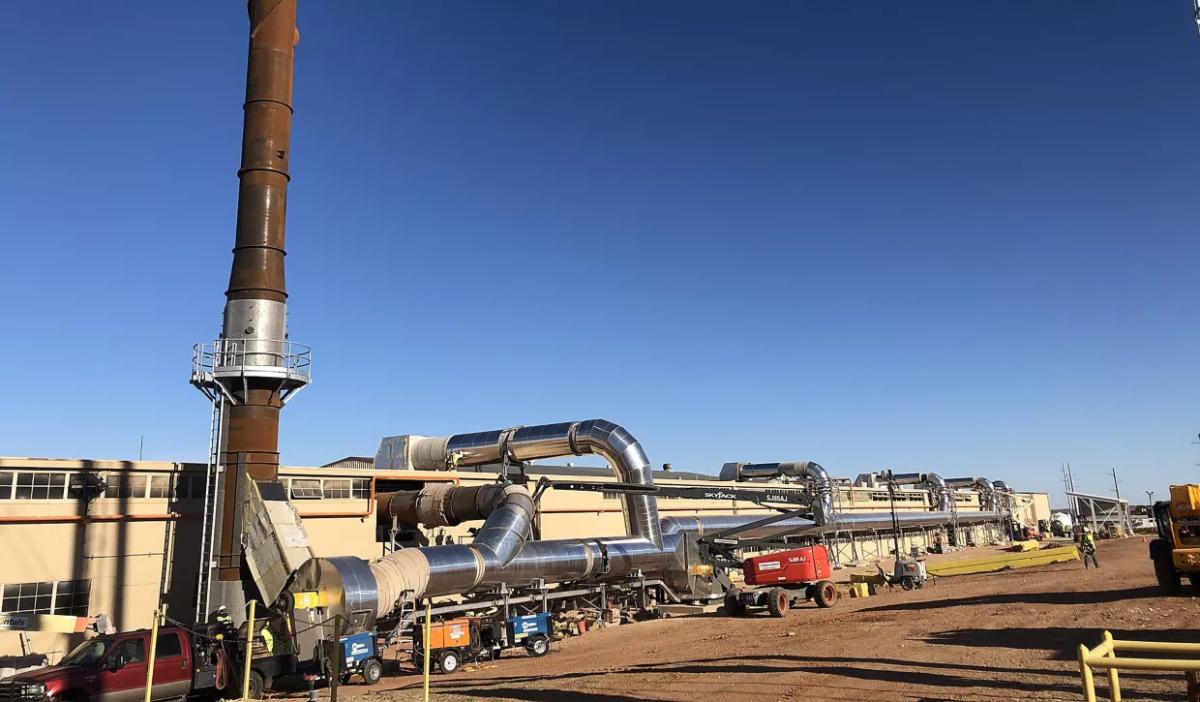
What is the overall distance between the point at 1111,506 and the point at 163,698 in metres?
113

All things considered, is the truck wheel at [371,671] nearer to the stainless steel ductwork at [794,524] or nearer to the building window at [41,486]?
the building window at [41,486]

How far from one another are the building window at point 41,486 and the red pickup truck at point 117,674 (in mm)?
8398

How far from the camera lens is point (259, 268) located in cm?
2478

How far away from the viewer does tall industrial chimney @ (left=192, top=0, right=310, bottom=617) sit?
76.2 feet

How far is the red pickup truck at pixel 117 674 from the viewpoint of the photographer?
14297 millimetres

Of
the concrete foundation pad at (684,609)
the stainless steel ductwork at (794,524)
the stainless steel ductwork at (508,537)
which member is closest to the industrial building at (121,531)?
the stainless steel ductwork at (508,537)

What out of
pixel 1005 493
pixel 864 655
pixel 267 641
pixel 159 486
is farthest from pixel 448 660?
pixel 1005 493

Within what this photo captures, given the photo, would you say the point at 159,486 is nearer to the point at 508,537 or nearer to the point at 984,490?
the point at 508,537

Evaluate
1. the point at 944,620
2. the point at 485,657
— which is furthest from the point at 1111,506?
the point at 485,657

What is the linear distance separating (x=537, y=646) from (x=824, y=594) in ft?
45.3

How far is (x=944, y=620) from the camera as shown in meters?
22.2

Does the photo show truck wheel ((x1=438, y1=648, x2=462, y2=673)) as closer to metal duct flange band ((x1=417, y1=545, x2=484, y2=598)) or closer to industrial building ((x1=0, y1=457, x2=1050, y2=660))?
metal duct flange band ((x1=417, y1=545, x2=484, y2=598))

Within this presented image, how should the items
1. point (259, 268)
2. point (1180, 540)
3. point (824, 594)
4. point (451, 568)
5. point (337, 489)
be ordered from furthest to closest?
1. point (824, 594)
2. point (337, 489)
3. point (259, 268)
4. point (451, 568)
5. point (1180, 540)

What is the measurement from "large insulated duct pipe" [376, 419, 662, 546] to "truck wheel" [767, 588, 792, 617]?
5.00 m
